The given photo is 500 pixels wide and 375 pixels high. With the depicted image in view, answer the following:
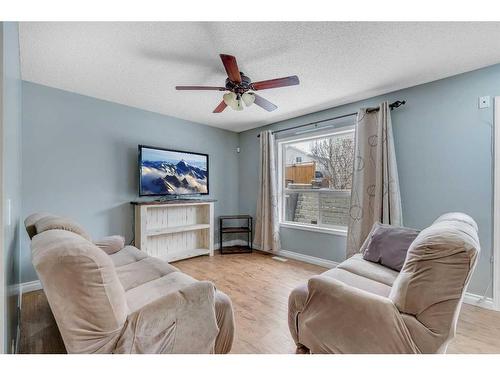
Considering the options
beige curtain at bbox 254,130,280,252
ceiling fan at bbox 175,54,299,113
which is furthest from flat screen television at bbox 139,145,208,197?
ceiling fan at bbox 175,54,299,113

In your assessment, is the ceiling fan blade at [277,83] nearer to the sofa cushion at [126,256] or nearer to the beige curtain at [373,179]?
the beige curtain at [373,179]

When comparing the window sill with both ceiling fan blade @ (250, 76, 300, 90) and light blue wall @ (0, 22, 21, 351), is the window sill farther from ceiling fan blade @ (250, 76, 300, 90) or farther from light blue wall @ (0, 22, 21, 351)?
light blue wall @ (0, 22, 21, 351)

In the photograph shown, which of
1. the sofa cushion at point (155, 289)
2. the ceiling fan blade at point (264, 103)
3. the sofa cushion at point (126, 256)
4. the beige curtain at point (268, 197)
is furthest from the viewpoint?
the beige curtain at point (268, 197)

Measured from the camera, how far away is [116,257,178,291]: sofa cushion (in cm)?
171

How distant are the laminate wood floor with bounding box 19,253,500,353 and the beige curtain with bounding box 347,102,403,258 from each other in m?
0.92

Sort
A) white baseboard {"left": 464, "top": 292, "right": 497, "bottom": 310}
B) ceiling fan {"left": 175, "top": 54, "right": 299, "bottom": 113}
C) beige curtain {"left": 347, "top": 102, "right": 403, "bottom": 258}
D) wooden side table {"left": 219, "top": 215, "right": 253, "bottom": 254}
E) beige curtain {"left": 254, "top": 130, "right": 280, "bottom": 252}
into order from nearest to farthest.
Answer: ceiling fan {"left": 175, "top": 54, "right": 299, "bottom": 113}, white baseboard {"left": 464, "top": 292, "right": 497, "bottom": 310}, beige curtain {"left": 347, "top": 102, "right": 403, "bottom": 258}, beige curtain {"left": 254, "top": 130, "right": 280, "bottom": 252}, wooden side table {"left": 219, "top": 215, "right": 253, "bottom": 254}

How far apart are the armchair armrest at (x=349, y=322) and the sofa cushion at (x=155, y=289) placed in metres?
0.84

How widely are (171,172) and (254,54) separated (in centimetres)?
223

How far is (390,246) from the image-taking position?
6.60 ft

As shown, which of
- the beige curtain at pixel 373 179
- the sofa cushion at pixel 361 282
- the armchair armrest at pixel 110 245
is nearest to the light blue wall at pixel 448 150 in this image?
the beige curtain at pixel 373 179

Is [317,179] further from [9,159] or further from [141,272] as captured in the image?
[9,159]

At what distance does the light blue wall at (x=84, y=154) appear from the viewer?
2.59 m
